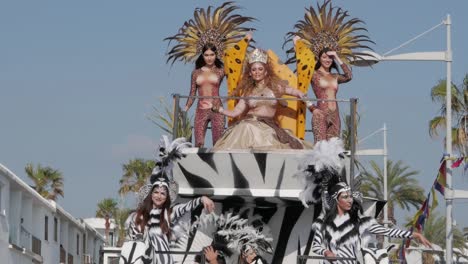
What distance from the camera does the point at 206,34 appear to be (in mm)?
15203

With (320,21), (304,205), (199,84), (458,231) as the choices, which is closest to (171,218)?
(304,205)

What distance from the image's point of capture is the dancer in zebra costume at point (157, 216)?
11.5 metres

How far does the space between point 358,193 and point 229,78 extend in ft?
11.1

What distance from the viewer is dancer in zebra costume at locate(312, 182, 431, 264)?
1163cm

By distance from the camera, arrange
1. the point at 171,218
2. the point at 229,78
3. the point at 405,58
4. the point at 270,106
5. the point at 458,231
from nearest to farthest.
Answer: the point at 171,218 → the point at 270,106 → the point at 229,78 → the point at 405,58 → the point at 458,231

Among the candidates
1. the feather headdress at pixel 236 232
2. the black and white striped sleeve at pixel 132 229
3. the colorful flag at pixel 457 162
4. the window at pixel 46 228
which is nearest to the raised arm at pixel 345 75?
the feather headdress at pixel 236 232

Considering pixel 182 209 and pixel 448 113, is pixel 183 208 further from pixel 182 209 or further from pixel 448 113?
pixel 448 113

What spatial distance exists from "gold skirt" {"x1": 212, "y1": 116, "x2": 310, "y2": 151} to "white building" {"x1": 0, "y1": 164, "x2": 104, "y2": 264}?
27994 mm

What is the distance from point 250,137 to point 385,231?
6.71ft

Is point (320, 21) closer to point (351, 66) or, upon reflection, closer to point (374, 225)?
point (351, 66)

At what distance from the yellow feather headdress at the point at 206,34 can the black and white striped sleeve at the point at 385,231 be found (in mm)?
3982

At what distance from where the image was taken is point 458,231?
2311 inches

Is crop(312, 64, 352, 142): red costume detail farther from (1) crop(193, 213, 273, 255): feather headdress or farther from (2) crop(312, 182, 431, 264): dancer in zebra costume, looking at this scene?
(2) crop(312, 182, 431, 264): dancer in zebra costume

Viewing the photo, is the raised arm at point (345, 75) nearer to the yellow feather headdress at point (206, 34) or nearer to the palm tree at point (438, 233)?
the yellow feather headdress at point (206, 34)
